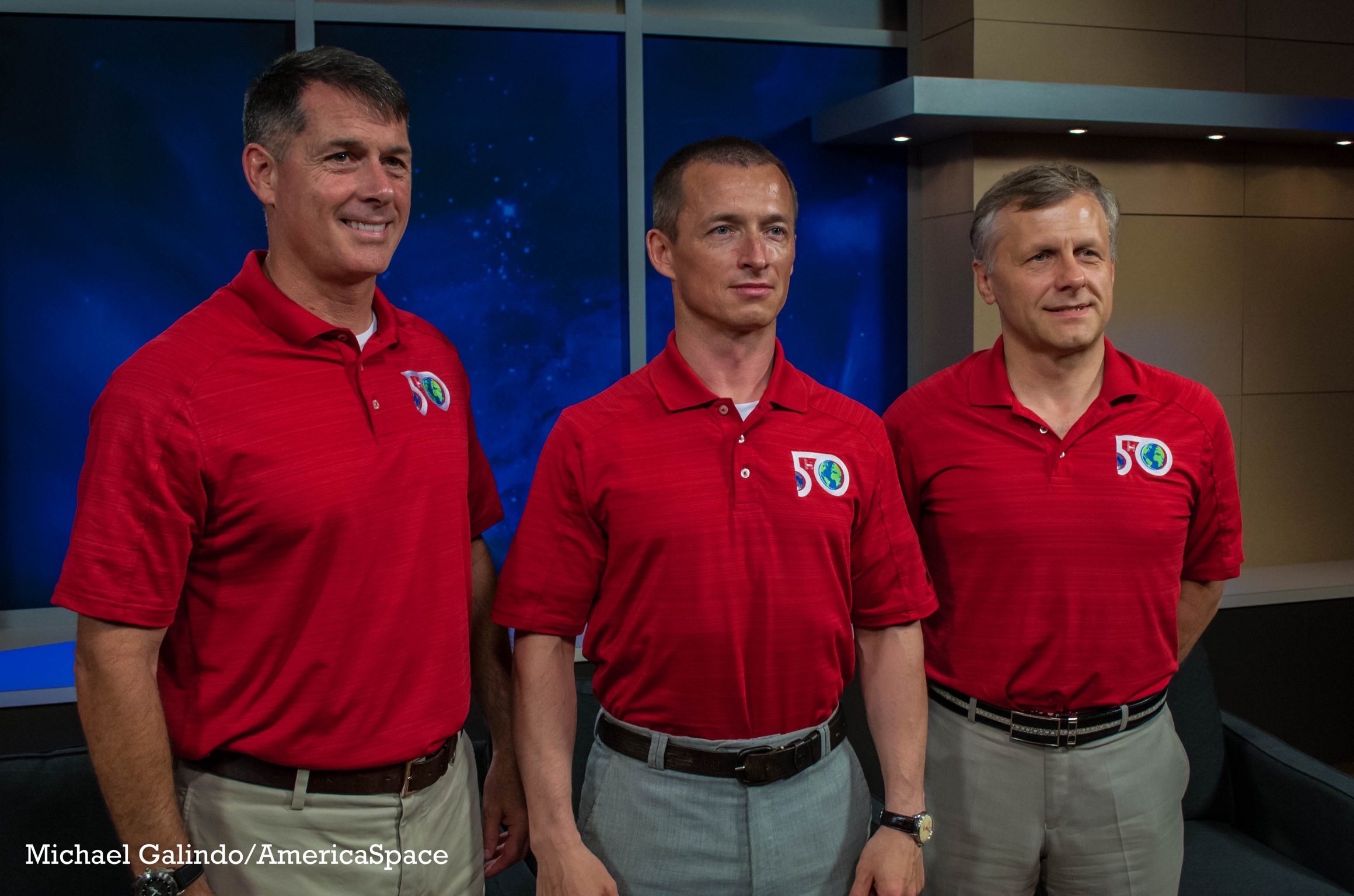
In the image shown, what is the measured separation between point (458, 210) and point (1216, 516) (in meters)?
2.73

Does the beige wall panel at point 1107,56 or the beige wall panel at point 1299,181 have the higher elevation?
the beige wall panel at point 1107,56

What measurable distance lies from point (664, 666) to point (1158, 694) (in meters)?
0.94

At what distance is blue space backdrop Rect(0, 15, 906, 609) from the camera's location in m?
3.45

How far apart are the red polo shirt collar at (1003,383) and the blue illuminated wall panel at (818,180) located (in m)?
2.12

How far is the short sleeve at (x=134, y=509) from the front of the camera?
1279mm

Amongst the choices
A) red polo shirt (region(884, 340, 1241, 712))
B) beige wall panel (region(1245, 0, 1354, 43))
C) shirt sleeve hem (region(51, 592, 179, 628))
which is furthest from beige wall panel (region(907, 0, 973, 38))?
shirt sleeve hem (region(51, 592, 179, 628))

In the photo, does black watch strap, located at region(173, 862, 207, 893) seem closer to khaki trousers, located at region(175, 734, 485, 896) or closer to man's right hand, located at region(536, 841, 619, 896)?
khaki trousers, located at region(175, 734, 485, 896)

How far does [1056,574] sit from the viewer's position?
174 cm

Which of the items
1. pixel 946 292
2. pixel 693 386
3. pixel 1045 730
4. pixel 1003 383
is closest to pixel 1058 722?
pixel 1045 730

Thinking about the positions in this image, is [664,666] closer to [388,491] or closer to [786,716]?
[786,716]

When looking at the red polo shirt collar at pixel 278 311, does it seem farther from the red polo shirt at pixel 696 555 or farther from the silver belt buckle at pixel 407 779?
the silver belt buckle at pixel 407 779

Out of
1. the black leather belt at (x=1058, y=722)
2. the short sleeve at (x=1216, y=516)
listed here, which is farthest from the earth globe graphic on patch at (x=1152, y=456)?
the black leather belt at (x=1058, y=722)

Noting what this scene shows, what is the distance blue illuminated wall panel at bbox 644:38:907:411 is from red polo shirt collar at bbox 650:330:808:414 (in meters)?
2.33

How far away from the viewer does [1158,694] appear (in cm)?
184
